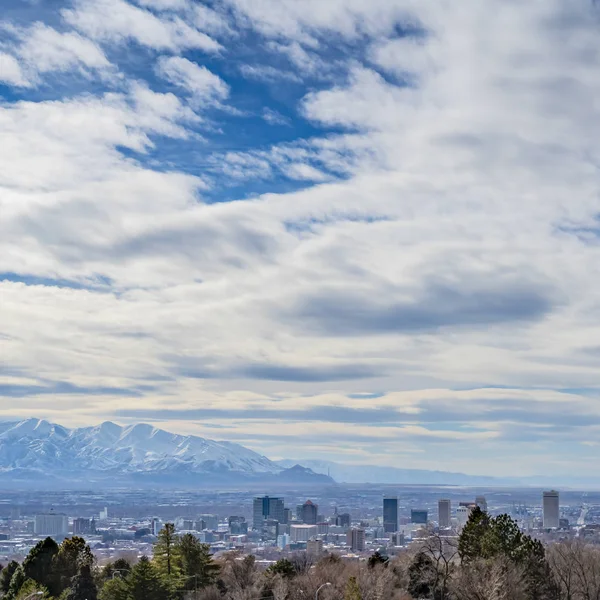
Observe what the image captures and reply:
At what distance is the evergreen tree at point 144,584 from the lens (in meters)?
58.5

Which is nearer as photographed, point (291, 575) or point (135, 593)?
point (135, 593)

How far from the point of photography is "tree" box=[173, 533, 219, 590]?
2685 inches

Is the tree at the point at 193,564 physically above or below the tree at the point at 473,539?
below

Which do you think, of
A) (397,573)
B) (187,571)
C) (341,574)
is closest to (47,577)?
(187,571)

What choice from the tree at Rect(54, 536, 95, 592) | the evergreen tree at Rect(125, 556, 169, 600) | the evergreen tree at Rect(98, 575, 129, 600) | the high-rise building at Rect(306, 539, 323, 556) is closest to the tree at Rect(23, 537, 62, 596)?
the tree at Rect(54, 536, 95, 592)

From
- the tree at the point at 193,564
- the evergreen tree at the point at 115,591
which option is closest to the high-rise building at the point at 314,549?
the tree at the point at 193,564

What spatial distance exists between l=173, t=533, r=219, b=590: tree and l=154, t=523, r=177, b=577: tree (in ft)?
0.88

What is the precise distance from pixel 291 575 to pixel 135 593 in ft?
54.0

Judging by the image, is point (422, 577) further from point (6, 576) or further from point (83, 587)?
point (6, 576)

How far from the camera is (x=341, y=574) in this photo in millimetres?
71500

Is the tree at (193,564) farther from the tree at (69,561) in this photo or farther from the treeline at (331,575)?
the tree at (69,561)

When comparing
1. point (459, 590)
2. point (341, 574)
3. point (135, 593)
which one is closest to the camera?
point (459, 590)

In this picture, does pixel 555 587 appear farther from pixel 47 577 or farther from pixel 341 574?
pixel 47 577

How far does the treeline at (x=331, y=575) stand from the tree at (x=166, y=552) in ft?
0.24
